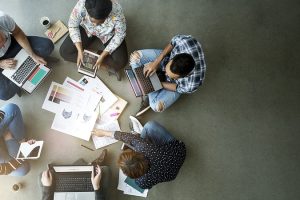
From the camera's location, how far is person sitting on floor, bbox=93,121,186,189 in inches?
83.4

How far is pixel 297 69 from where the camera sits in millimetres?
3010

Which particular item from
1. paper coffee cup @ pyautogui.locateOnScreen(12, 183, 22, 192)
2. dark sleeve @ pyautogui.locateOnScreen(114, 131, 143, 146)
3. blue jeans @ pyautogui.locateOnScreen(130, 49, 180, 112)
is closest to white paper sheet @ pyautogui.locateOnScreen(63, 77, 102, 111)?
dark sleeve @ pyautogui.locateOnScreen(114, 131, 143, 146)

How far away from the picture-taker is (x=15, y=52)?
2600mm

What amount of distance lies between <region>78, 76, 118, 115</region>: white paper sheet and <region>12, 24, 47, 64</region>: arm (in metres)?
0.43

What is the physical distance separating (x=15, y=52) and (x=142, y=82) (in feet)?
3.82

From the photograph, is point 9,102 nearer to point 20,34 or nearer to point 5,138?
point 5,138

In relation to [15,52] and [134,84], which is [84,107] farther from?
[15,52]

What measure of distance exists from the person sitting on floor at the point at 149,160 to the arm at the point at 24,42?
0.99 meters

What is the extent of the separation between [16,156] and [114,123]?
0.93 m

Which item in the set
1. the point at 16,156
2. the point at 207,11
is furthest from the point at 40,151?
the point at 207,11

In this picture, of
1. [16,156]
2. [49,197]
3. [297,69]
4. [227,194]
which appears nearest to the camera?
[49,197]

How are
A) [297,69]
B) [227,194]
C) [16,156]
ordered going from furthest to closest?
[297,69] → [227,194] → [16,156]

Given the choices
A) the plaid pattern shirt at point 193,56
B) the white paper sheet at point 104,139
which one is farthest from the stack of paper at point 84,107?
the plaid pattern shirt at point 193,56

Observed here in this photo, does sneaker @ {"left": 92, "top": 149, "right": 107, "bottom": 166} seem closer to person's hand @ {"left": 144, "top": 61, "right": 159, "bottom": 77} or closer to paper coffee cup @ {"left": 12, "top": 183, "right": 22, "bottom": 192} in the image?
paper coffee cup @ {"left": 12, "top": 183, "right": 22, "bottom": 192}
